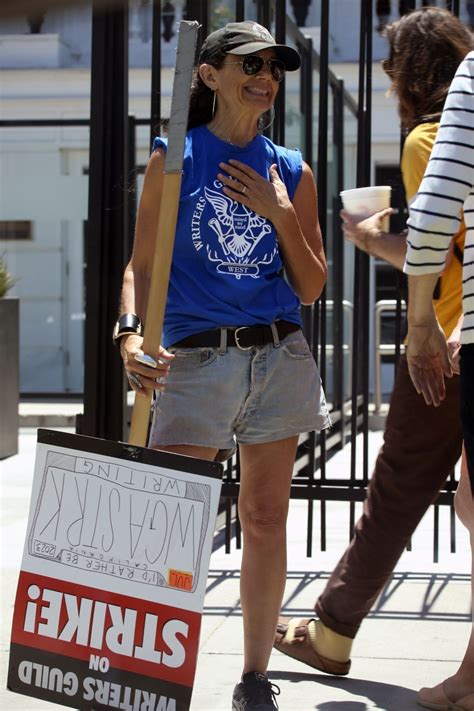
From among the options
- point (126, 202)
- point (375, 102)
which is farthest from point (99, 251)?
point (375, 102)

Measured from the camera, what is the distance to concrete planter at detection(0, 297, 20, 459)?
9133 millimetres

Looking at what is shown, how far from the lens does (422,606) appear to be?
186 inches

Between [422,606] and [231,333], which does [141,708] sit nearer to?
[231,333]

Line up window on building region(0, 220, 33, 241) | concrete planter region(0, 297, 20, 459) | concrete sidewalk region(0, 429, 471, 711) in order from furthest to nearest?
1. window on building region(0, 220, 33, 241)
2. concrete planter region(0, 297, 20, 459)
3. concrete sidewalk region(0, 429, 471, 711)

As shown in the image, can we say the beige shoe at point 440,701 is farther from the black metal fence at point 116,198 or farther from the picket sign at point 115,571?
the black metal fence at point 116,198

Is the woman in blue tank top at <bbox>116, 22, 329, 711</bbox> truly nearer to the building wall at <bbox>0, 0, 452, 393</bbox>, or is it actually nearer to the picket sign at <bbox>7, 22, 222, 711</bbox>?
the picket sign at <bbox>7, 22, 222, 711</bbox>

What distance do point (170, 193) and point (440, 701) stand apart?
1.65 metres

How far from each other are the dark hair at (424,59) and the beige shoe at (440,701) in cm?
162

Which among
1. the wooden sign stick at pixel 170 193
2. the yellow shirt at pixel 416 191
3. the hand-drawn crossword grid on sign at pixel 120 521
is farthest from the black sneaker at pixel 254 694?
the yellow shirt at pixel 416 191

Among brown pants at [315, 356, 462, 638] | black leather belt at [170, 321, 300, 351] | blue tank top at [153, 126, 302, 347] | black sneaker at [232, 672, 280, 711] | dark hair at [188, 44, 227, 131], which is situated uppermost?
dark hair at [188, 44, 227, 131]

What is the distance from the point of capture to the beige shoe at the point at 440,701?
11.5ft

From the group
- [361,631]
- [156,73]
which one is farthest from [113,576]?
[156,73]

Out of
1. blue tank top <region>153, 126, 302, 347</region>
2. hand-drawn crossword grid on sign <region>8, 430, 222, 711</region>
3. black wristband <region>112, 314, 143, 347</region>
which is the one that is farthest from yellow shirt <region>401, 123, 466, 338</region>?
hand-drawn crossword grid on sign <region>8, 430, 222, 711</region>

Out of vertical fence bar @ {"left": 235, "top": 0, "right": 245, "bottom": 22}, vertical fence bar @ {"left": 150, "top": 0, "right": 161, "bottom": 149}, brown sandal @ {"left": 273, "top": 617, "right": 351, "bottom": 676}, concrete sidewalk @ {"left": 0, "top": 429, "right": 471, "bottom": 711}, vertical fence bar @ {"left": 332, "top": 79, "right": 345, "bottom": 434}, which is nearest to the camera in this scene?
concrete sidewalk @ {"left": 0, "top": 429, "right": 471, "bottom": 711}
